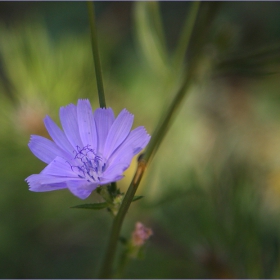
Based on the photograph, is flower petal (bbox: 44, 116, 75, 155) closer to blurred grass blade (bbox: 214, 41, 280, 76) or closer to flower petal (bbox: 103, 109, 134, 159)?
flower petal (bbox: 103, 109, 134, 159)

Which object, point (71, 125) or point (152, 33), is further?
point (152, 33)

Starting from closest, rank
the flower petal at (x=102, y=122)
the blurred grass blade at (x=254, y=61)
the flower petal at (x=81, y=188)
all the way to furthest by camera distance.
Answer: the flower petal at (x=81, y=188) → the flower petal at (x=102, y=122) → the blurred grass blade at (x=254, y=61)

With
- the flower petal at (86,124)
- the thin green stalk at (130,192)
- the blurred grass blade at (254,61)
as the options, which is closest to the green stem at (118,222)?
the thin green stalk at (130,192)

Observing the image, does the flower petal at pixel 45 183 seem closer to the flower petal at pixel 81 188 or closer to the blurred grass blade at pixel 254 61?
the flower petal at pixel 81 188

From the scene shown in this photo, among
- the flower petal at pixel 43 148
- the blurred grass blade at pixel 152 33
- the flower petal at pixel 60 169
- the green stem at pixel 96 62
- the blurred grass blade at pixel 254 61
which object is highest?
the blurred grass blade at pixel 152 33

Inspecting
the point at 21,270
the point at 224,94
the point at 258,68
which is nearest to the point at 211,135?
the point at 224,94

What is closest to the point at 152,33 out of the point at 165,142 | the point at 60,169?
the point at 165,142

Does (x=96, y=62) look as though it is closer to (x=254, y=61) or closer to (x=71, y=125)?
(x=71, y=125)

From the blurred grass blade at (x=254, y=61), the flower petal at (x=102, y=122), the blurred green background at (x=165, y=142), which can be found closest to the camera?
the flower petal at (x=102, y=122)
